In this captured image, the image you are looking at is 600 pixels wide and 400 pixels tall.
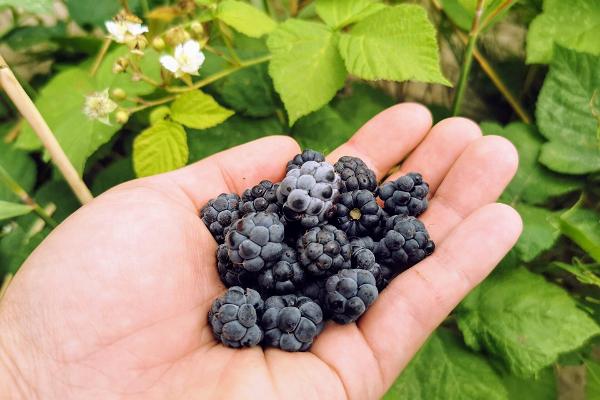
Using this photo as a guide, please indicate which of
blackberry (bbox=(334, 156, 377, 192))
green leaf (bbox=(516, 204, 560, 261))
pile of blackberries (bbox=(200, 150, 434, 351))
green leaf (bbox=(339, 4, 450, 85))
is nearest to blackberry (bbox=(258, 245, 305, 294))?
pile of blackberries (bbox=(200, 150, 434, 351))

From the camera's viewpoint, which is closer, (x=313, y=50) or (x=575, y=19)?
(x=313, y=50)

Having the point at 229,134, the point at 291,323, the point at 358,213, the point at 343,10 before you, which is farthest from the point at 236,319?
the point at 343,10

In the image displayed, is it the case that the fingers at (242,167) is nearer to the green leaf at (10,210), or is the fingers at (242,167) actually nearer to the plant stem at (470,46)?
the green leaf at (10,210)

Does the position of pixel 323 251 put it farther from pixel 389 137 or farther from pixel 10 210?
pixel 10 210

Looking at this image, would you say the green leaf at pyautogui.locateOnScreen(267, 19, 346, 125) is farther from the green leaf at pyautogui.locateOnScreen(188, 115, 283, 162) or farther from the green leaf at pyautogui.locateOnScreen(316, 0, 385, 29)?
the green leaf at pyautogui.locateOnScreen(188, 115, 283, 162)

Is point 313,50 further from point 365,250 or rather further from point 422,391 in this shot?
point 422,391

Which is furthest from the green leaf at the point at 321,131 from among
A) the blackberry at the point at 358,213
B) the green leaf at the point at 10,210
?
the green leaf at the point at 10,210

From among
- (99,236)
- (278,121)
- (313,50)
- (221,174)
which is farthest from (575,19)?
(99,236)

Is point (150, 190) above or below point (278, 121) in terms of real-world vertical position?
above

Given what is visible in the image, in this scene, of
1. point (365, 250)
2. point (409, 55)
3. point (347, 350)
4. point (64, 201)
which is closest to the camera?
point (347, 350)
